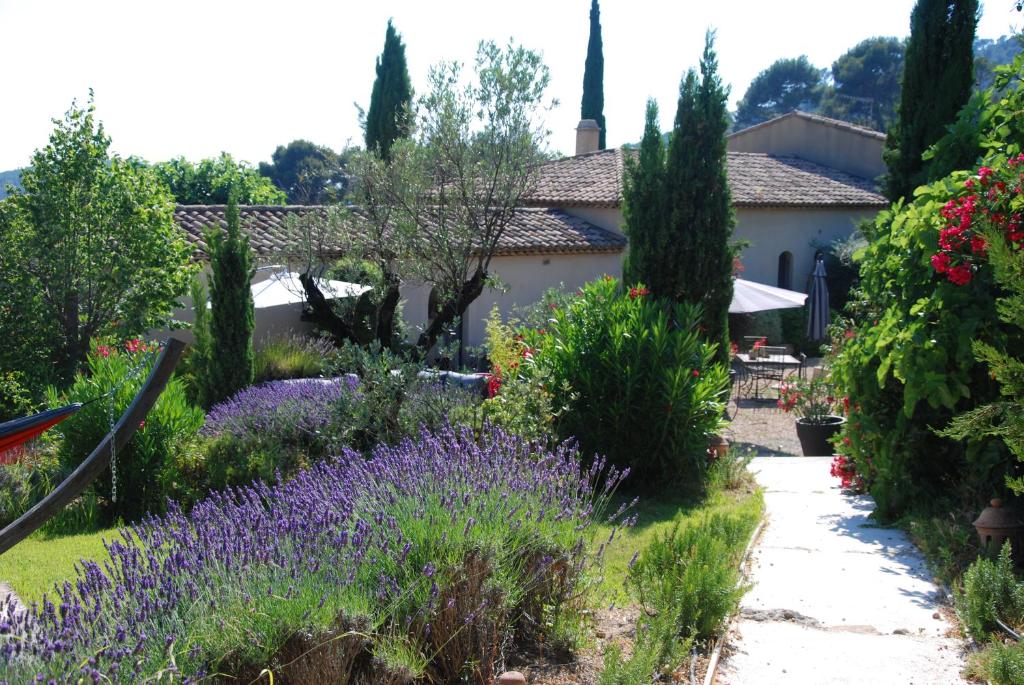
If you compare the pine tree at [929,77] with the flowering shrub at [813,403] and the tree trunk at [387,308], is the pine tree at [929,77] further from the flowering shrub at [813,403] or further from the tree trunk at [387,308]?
the tree trunk at [387,308]

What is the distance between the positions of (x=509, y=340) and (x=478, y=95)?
2991 mm

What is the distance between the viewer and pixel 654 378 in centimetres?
841

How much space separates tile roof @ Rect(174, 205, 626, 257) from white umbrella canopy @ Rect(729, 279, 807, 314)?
529 centimetres

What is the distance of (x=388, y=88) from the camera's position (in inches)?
1213

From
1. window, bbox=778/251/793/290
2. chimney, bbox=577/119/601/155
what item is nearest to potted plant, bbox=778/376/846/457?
window, bbox=778/251/793/290

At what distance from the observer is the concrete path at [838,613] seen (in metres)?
4.08

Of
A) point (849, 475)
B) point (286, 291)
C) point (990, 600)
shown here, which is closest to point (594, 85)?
point (286, 291)

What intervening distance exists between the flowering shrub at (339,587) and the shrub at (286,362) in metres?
9.90

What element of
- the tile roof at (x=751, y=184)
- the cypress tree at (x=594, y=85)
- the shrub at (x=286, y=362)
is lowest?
the shrub at (x=286, y=362)

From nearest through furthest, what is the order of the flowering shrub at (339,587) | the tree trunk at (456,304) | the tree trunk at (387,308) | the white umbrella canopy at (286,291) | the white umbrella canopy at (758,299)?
the flowering shrub at (339,587) < the tree trunk at (456,304) < the tree trunk at (387,308) < the white umbrella canopy at (286,291) < the white umbrella canopy at (758,299)

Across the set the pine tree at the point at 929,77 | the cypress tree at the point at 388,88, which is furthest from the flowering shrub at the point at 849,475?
the cypress tree at the point at 388,88

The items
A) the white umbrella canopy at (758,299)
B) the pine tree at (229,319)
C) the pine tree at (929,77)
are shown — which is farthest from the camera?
the white umbrella canopy at (758,299)

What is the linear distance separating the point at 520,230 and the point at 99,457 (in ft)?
66.8

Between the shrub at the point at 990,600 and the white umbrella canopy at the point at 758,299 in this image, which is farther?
the white umbrella canopy at the point at 758,299
